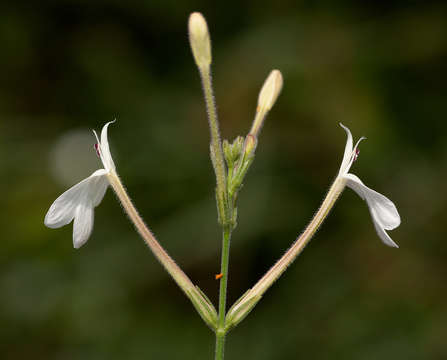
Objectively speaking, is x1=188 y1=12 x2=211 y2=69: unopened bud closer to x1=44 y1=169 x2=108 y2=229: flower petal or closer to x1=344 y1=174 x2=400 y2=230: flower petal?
x1=44 y1=169 x2=108 y2=229: flower petal

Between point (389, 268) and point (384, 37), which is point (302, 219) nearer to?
point (389, 268)

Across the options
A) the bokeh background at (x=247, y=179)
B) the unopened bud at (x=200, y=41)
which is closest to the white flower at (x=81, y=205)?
the unopened bud at (x=200, y=41)

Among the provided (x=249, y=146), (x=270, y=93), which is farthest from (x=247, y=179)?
(x=249, y=146)

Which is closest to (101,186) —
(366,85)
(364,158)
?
(364,158)

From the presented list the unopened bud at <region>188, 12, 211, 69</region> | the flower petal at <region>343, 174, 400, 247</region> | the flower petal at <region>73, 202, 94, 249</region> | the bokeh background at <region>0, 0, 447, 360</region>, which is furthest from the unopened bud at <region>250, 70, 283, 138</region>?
the bokeh background at <region>0, 0, 447, 360</region>

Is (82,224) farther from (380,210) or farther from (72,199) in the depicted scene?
(380,210)

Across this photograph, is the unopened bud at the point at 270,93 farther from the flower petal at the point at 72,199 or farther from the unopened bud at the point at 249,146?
the flower petal at the point at 72,199
